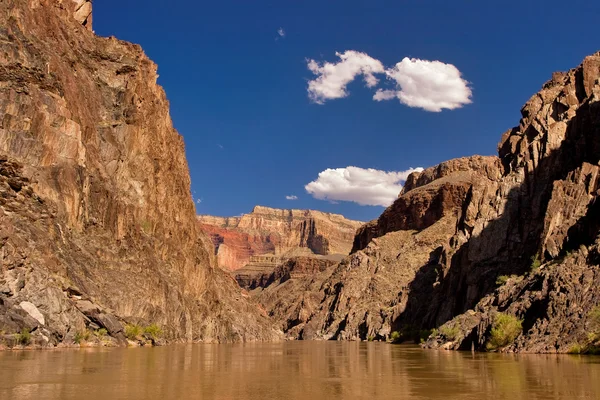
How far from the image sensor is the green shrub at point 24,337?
46.9 metres

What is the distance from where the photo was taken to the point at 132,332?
6844 centimetres

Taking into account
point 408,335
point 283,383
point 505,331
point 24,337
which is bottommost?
point 408,335

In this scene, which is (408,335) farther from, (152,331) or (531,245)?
(152,331)

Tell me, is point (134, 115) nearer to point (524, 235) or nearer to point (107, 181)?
point (107, 181)

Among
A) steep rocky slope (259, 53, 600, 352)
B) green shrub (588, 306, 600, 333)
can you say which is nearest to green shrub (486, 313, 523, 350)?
steep rocky slope (259, 53, 600, 352)

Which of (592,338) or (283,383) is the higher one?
(592,338)

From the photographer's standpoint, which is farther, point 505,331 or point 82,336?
point 82,336

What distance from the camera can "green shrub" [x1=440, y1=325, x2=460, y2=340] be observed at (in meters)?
66.5

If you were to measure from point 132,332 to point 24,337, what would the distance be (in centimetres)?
2185

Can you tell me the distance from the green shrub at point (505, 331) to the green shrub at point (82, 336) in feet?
125

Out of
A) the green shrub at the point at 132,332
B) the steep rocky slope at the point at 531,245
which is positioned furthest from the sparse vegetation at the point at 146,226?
the steep rocky slope at the point at 531,245

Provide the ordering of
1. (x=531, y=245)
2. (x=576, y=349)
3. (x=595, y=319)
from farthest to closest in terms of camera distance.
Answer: (x=531, y=245) < (x=595, y=319) < (x=576, y=349)

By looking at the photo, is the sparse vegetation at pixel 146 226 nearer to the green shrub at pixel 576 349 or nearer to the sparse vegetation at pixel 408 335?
the sparse vegetation at pixel 408 335

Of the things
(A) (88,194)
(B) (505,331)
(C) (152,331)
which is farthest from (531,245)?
(A) (88,194)
